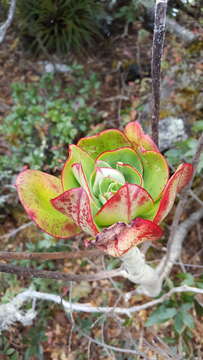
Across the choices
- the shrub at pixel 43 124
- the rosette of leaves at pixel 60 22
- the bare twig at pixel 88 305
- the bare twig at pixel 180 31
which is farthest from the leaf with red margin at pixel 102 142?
the rosette of leaves at pixel 60 22

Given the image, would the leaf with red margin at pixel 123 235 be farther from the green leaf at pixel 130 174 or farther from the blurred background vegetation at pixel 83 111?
the blurred background vegetation at pixel 83 111

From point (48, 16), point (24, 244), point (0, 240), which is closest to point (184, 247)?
point (24, 244)

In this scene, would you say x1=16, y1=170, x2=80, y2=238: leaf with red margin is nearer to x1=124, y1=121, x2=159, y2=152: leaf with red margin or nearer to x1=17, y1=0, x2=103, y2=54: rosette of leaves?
x1=124, y1=121, x2=159, y2=152: leaf with red margin

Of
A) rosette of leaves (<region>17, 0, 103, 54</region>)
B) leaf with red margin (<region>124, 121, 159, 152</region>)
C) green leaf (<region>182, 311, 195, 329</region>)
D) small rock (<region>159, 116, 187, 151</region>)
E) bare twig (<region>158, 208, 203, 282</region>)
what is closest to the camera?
leaf with red margin (<region>124, 121, 159, 152</region>)

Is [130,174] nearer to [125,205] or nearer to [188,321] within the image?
[125,205]

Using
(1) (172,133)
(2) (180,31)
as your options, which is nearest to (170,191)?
(1) (172,133)

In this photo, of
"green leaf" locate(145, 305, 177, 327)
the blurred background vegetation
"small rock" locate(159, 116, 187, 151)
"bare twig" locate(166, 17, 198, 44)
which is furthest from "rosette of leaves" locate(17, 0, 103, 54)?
"green leaf" locate(145, 305, 177, 327)
